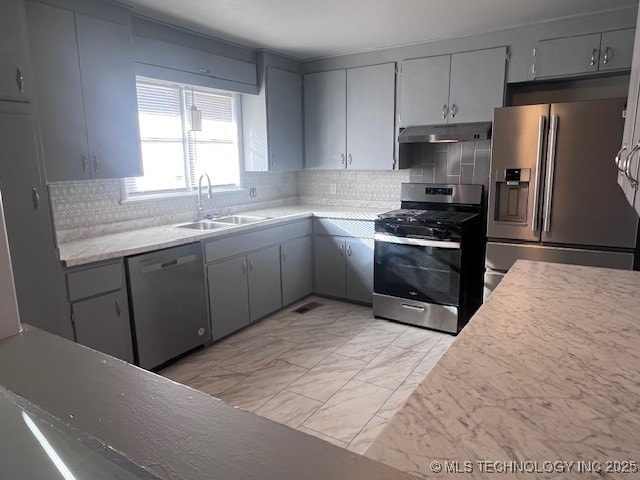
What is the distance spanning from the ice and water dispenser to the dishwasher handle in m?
2.32

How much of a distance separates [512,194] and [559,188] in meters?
0.32

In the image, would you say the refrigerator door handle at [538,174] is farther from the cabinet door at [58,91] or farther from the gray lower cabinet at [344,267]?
the cabinet door at [58,91]

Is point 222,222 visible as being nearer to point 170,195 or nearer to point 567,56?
point 170,195

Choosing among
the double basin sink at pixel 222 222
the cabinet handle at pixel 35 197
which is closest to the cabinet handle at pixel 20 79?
the cabinet handle at pixel 35 197

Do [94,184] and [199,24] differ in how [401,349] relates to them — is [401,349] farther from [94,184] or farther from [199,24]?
[199,24]

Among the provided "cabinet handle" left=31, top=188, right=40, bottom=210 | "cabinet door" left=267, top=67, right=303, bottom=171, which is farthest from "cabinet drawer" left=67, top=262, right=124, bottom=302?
"cabinet door" left=267, top=67, right=303, bottom=171

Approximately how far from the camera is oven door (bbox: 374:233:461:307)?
11.2 ft

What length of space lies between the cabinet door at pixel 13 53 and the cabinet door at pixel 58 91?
271 mm

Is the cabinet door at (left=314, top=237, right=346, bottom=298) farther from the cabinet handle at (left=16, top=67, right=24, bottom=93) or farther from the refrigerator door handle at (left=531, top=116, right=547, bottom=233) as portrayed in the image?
the cabinet handle at (left=16, top=67, right=24, bottom=93)

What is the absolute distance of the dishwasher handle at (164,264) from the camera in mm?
2697

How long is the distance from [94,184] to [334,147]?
2.26m

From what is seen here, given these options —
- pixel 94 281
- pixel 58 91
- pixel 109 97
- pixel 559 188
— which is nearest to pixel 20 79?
pixel 58 91

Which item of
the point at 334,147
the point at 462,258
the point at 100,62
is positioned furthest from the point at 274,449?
the point at 334,147

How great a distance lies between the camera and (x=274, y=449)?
1.69ft
